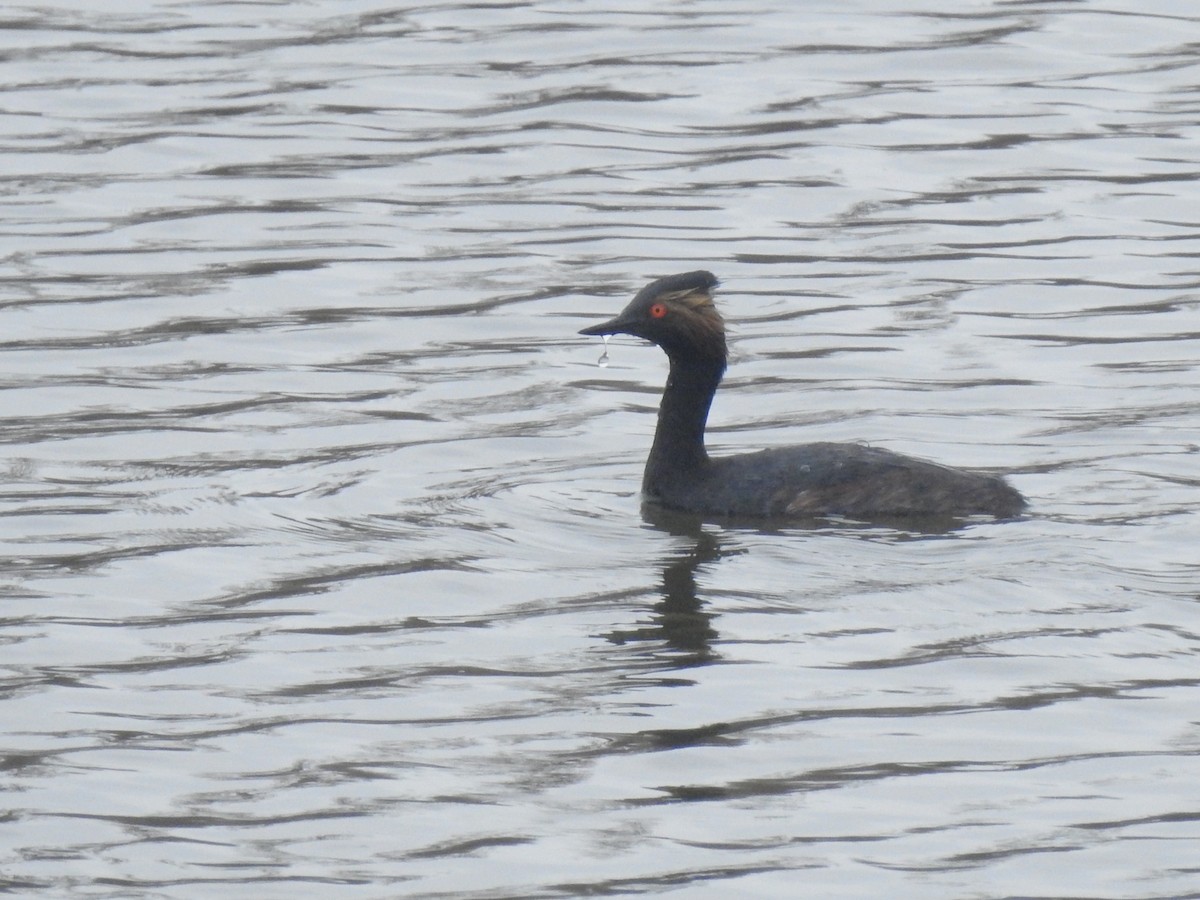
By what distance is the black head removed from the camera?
38.2 ft

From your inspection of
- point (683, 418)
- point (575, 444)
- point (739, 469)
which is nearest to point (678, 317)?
point (683, 418)

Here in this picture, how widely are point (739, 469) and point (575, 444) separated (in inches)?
53.5

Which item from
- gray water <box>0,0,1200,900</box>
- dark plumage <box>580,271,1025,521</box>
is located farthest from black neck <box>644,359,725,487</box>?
gray water <box>0,0,1200,900</box>

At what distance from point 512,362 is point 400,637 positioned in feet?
16.2

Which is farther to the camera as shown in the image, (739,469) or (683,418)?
(683,418)

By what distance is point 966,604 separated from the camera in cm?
976

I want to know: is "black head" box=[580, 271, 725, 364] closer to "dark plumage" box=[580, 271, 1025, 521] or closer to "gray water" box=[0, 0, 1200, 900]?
"dark plumage" box=[580, 271, 1025, 521]

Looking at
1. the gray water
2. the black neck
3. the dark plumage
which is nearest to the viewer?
the gray water

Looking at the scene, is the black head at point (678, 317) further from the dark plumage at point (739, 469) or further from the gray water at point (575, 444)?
the gray water at point (575, 444)

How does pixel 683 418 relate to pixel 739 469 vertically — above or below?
above

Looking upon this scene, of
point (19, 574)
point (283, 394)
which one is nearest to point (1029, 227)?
point (283, 394)

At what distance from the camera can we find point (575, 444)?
12.6 m

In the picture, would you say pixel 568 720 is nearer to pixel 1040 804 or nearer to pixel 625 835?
pixel 625 835

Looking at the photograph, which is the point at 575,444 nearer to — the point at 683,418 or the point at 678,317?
the point at 683,418
